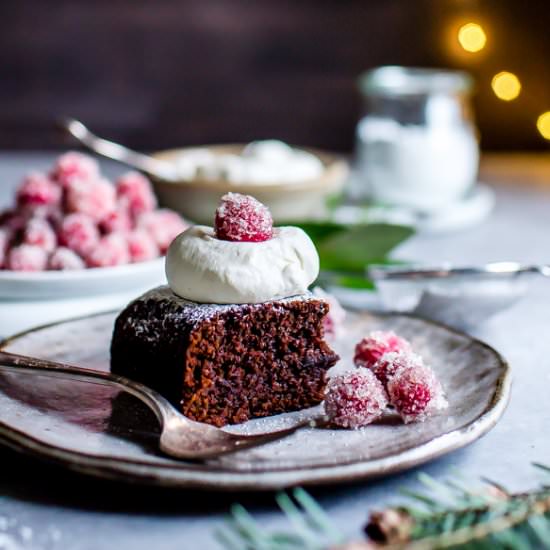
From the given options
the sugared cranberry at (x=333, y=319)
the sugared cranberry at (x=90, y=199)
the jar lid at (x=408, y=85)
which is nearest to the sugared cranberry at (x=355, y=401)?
the sugared cranberry at (x=333, y=319)

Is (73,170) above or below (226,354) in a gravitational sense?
above

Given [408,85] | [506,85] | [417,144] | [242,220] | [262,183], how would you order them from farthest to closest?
[506,85] < [408,85] < [417,144] < [262,183] < [242,220]

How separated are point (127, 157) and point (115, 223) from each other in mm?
778

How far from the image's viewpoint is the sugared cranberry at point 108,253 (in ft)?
6.02

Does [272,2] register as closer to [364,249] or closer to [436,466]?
[364,249]

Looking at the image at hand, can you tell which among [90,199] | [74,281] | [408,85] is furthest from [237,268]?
[408,85]

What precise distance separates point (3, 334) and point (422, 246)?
4.01ft

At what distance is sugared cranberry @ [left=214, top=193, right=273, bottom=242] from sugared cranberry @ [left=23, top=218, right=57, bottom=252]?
0.65m

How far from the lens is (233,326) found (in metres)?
1.28

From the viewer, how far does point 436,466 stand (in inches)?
45.8

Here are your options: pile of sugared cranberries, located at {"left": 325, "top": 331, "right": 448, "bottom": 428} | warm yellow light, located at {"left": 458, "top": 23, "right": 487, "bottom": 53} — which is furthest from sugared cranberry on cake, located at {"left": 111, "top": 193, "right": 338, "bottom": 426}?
warm yellow light, located at {"left": 458, "top": 23, "right": 487, "bottom": 53}

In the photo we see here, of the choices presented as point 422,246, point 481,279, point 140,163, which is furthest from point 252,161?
point 481,279

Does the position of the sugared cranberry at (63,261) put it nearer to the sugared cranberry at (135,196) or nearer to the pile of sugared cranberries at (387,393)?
the sugared cranberry at (135,196)

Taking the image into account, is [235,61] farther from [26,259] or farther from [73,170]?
[26,259]
